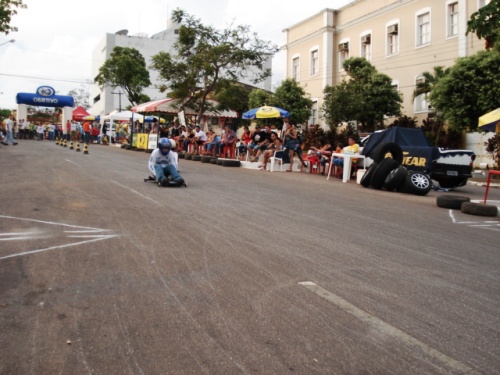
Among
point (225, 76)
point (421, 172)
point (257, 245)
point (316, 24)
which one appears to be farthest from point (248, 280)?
point (316, 24)

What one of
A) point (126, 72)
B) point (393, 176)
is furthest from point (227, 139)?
point (126, 72)

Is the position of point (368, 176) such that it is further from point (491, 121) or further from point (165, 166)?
point (165, 166)

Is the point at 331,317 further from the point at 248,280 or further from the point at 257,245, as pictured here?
the point at 257,245

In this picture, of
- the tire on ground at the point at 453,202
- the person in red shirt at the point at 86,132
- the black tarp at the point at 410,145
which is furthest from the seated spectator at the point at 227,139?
the person in red shirt at the point at 86,132

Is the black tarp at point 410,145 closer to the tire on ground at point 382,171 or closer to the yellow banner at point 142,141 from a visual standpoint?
the tire on ground at point 382,171

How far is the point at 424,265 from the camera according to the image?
533 centimetres

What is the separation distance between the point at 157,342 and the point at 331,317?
1.28 metres

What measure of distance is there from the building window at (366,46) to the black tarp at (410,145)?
1959 cm

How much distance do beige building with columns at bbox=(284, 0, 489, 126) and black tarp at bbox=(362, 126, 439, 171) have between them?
12.6 meters

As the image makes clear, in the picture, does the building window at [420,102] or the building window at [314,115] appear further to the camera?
the building window at [314,115]

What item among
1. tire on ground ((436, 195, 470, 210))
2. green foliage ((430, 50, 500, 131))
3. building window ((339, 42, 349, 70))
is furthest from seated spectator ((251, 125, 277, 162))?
building window ((339, 42, 349, 70))

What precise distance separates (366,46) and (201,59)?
11.6 m

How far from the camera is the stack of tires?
13188 mm

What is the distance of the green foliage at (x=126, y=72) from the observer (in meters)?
56.9
